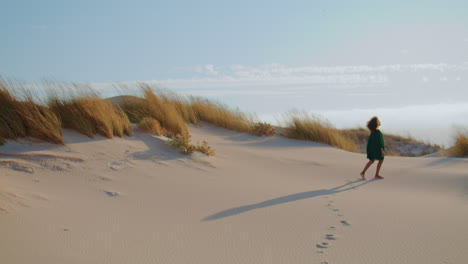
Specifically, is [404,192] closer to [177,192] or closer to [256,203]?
[256,203]

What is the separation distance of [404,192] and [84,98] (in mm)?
6545

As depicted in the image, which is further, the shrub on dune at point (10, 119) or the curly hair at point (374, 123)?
the curly hair at point (374, 123)

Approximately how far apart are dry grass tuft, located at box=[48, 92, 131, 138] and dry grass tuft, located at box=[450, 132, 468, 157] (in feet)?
30.1

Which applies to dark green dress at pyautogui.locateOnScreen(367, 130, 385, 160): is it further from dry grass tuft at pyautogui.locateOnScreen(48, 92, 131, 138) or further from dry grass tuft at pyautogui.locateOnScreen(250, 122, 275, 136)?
dry grass tuft at pyautogui.locateOnScreen(48, 92, 131, 138)

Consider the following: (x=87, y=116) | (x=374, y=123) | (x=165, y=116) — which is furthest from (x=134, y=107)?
(x=374, y=123)

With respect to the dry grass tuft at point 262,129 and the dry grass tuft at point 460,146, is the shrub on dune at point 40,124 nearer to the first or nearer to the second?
the dry grass tuft at point 262,129

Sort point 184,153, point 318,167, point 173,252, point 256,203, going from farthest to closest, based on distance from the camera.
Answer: point 318,167, point 184,153, point 256,203, point 173,252

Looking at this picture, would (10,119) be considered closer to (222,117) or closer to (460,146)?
(222,117)

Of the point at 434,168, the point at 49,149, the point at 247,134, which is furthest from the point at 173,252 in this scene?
the point at 247,134

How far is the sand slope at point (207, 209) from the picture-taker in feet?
12.0

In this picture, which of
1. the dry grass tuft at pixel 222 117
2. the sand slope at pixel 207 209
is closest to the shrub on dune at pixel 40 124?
the sand slope at pixel 207 209

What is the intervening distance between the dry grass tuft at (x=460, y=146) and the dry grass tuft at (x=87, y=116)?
9181mm

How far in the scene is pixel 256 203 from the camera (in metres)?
5.30

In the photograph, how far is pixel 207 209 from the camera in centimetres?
498
